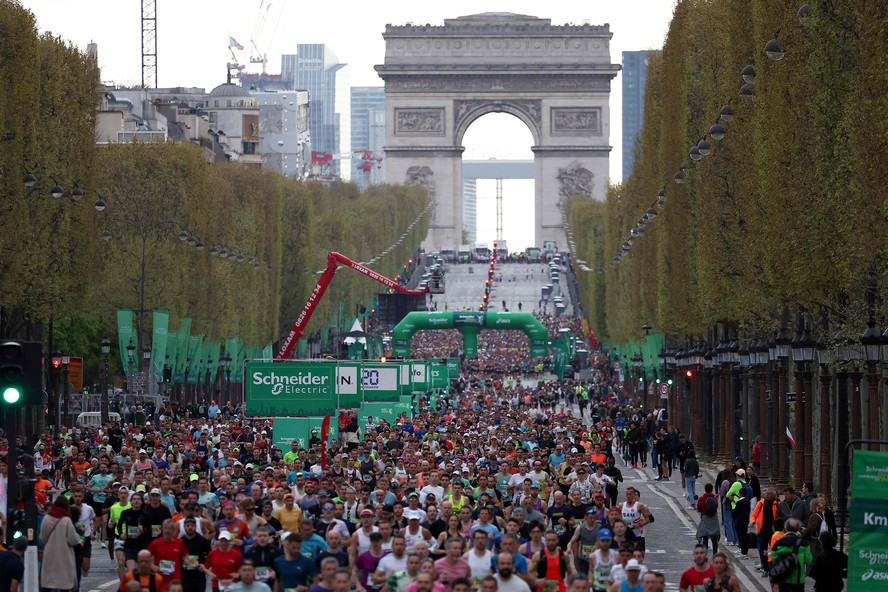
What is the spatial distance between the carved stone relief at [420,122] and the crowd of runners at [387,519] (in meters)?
139

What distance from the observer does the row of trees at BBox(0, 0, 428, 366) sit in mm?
49906

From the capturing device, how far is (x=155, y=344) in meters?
62.1

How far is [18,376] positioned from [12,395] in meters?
0.16

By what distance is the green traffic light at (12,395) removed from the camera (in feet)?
62.2

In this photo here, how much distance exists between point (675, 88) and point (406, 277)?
321 feet

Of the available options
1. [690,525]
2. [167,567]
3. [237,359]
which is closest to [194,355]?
[237,359]

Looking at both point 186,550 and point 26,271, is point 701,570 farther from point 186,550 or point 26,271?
point 26,271

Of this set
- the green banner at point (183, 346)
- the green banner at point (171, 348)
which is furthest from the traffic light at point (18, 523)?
the green banner at point (183, 346)

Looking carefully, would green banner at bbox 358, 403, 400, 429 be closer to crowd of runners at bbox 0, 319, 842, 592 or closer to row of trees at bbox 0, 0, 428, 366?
row of trees at bbox 0, 0, 428, 366

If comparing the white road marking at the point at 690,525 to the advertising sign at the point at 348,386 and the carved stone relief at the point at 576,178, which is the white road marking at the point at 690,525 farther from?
the carved stone relief at the point at 576,178

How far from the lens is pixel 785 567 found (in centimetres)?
2328

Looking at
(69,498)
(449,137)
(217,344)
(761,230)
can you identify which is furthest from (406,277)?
(69,498)

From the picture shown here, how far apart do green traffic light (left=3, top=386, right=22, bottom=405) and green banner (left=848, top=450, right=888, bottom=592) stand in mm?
6918

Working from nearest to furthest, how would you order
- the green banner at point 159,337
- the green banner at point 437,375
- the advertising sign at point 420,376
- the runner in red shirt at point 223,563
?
the runner in red shirt at point 223,563 → the green banner at point 159,337 → the advertising sign at point 420,376 → the green banner at point 437,375
